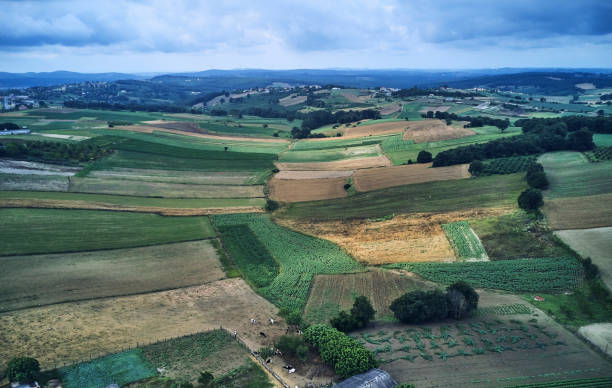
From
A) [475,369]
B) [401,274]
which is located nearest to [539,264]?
[401,274]

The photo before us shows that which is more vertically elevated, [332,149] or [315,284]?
[332,149]

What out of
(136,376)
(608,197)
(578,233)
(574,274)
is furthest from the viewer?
(608,197)

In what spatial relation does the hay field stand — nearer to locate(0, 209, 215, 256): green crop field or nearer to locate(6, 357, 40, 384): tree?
locate(6, 357, 40, 384): tree

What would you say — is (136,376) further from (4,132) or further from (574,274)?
(4,132)

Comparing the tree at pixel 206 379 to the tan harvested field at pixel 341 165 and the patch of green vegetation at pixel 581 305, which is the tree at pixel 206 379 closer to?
the patch of green vegetation at pixel 581 305

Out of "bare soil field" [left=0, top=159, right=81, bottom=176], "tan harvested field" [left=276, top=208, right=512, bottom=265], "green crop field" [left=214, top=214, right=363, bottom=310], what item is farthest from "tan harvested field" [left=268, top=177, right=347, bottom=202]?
"bare soil field" [left=0, top=159, right=81, bottom=176]

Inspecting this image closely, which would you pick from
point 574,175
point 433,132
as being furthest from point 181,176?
point 574,175
